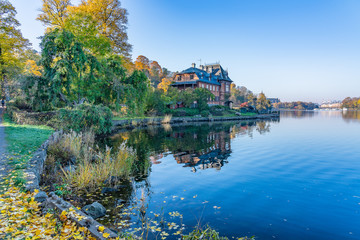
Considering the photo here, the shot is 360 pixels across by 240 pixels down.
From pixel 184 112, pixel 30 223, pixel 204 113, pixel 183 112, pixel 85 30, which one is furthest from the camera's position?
pixel 204 113

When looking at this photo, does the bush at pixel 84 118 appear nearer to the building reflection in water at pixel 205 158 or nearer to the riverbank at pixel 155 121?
the building reflection in water at pixel 205 158

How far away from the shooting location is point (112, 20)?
30.6m

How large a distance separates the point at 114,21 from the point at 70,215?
105 feet

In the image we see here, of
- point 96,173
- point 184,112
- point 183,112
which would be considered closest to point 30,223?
point 96,173

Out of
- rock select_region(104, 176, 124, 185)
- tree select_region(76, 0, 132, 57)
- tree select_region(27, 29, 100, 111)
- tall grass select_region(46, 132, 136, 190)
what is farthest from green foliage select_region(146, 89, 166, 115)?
rock select_region(104, 176, 124, 185)

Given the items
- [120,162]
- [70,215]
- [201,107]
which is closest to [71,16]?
[120,162]

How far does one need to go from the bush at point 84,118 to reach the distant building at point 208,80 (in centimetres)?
3891

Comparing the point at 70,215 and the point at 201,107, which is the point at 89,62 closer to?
the point at 70,215

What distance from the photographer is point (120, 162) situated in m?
9.39

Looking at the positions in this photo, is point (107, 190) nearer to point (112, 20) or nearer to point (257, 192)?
point (257, 192)

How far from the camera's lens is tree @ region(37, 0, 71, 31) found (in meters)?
26.0

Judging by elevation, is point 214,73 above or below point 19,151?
above

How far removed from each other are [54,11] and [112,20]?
7317mm

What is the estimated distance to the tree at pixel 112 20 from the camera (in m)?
29.0
